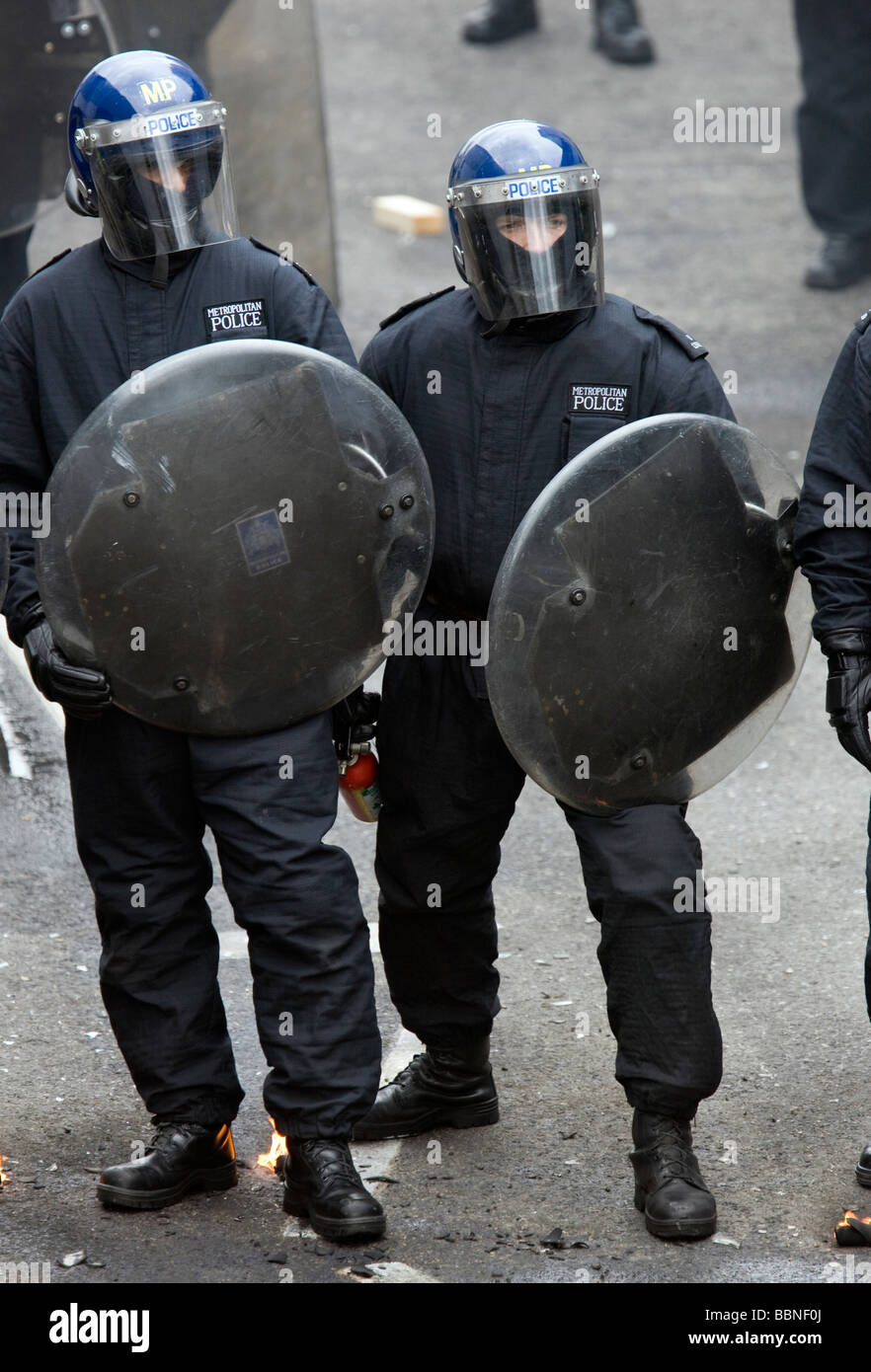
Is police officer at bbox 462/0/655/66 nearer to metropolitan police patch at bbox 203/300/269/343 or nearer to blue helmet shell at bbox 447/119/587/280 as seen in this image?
blue helmet shell at bbox 447/119/587/280

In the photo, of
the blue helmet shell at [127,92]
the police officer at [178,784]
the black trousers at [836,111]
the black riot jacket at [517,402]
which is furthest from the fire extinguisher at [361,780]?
the black trousers at [836,111]

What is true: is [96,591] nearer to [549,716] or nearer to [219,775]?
[219,775]

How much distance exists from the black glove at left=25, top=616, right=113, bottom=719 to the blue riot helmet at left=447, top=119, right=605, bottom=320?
1029mm

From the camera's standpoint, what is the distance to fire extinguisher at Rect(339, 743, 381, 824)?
3.60 meters

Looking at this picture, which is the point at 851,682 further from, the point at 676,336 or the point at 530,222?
the point at 530,222

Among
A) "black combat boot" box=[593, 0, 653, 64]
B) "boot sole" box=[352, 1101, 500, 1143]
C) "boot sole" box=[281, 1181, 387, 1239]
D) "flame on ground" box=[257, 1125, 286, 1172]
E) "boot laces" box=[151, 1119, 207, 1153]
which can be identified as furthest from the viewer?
"black combat boot" box=[593, 0, 653, 64]

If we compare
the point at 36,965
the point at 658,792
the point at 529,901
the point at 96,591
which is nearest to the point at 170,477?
the point at 96,591

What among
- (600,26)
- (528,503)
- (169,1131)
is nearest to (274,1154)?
(169,1131)

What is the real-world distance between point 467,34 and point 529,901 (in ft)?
32.8

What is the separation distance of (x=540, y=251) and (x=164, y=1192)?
6.34 ft

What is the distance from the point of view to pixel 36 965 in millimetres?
4434

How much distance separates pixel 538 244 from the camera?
328 centimetres

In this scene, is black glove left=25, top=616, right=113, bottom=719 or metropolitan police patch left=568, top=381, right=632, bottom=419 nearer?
black glove left=25, top=616, right=113, bottom=719

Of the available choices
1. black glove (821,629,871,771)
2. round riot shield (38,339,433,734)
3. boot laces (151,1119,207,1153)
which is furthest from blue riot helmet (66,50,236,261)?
boot laces (151,1119,207,1153)
